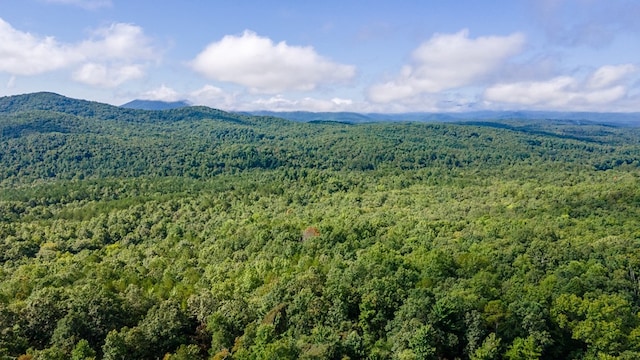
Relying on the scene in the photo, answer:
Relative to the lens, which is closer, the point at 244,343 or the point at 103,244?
the point at 244,343

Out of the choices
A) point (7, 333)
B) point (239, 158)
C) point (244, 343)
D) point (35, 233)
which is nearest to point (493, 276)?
point (244, 343)

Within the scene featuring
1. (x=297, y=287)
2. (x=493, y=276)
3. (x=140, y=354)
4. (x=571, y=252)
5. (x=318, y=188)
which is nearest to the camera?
(x=140, y=354)

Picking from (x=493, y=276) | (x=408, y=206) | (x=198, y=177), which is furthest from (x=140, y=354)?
(x=198, y=177)

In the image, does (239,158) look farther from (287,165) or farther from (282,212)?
(282,212)

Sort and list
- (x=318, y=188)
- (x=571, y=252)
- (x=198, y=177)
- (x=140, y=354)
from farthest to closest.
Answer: (x=198, y=177) → (x=318, y=188) → (x=571, y=252) → (x=140, y=354)

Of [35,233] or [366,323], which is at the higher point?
[366,323]

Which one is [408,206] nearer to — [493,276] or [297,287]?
[493,276]
